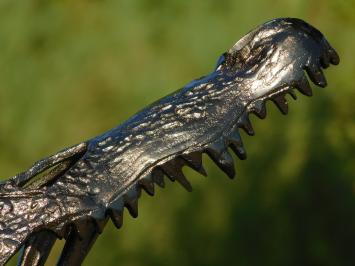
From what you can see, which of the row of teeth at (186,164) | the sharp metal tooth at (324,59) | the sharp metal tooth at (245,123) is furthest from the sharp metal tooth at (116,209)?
the sharp metal tooth at (324,59)

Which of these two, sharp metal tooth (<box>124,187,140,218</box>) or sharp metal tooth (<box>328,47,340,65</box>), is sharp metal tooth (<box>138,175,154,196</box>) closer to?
sharp metal tooth (<box>124,187,140,218</box>)

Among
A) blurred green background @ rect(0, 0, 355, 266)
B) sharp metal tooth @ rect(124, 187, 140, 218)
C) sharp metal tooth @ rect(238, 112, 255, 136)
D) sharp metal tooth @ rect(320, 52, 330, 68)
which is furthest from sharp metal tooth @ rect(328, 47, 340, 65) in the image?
blurred green background @ rect(0, 0, 355, 266)

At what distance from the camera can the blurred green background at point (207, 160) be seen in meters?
3.10

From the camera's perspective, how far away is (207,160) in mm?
3084

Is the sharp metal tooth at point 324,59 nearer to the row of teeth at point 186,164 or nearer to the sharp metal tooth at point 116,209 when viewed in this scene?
the row of teeth at point 186,164

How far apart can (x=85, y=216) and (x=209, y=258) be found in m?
2.38

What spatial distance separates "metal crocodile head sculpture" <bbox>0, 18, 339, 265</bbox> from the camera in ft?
2.64

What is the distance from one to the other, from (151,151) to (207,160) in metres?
→ 2.27

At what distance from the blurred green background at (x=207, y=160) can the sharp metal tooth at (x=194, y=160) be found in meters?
2.26

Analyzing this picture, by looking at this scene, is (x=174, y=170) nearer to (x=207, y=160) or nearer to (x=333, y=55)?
(x=333, y=55)

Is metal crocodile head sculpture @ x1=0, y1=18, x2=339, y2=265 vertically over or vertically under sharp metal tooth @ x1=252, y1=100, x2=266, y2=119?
over

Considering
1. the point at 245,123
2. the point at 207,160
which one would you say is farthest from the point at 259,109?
the point at 207,160

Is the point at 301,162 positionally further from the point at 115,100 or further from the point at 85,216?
the point at 85,216

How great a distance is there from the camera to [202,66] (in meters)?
3.07
